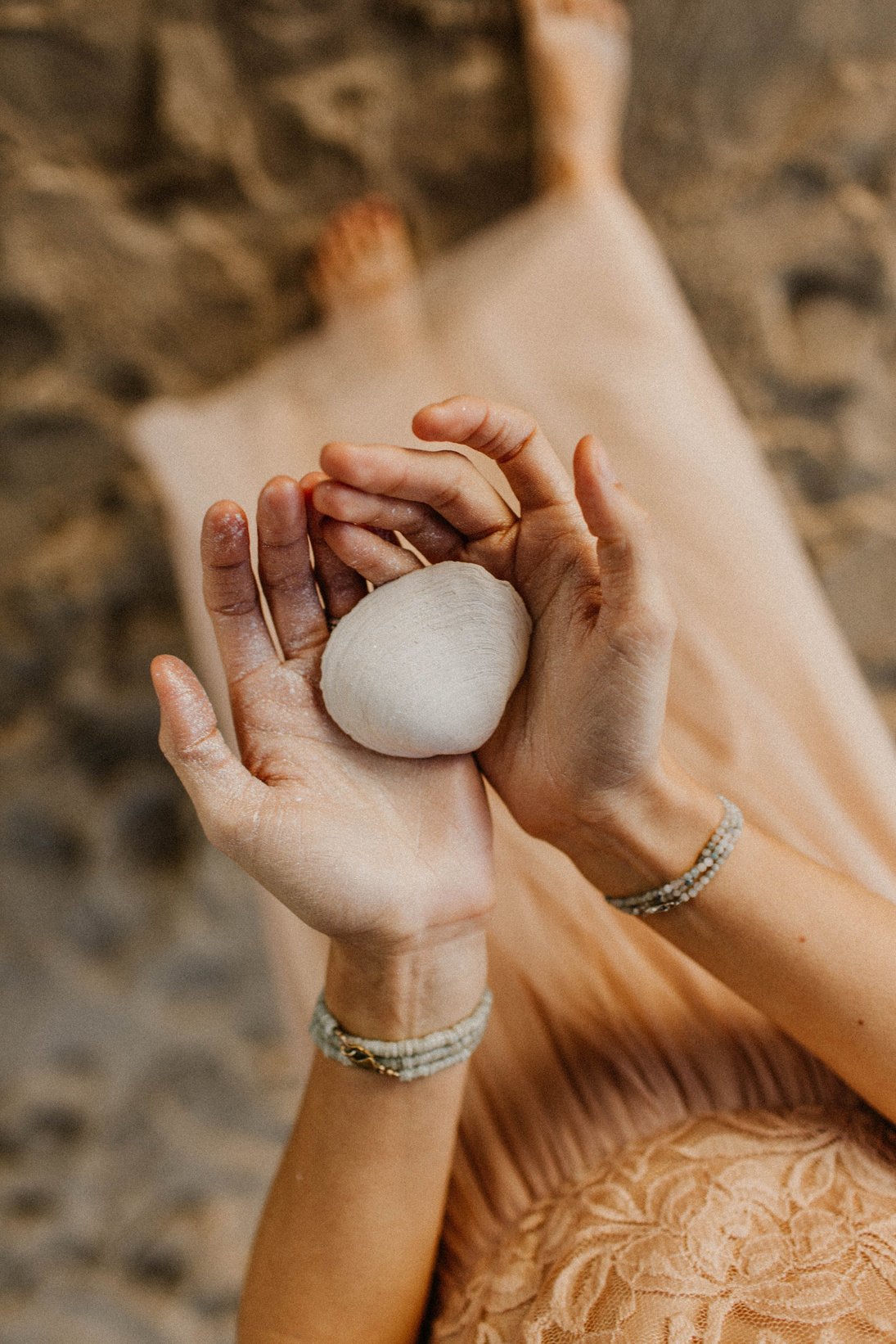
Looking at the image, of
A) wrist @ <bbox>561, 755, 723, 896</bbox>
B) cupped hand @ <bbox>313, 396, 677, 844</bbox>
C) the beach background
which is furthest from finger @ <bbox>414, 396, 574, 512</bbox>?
the beach background

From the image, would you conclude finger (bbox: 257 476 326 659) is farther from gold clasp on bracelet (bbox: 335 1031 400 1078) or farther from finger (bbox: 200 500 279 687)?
gold clasp on bracelet (bbox: 335 1031 400 1078)

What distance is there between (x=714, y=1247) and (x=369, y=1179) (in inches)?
9.7

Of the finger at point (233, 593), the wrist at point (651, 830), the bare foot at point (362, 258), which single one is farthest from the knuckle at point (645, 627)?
the bare foot at point (362, 258)

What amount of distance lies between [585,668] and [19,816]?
39.9 inches

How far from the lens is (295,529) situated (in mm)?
576

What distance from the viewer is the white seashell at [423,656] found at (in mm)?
577

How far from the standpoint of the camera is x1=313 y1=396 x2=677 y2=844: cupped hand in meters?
0.53

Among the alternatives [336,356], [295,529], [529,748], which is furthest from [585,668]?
[336,356]

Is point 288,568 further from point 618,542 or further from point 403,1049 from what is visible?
point 403,1049

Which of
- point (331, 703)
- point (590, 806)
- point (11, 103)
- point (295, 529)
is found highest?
point (11, 103)

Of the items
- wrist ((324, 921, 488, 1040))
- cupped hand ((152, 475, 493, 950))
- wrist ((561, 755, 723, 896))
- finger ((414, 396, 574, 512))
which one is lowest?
wrist ((324, 921, 488, 1040))

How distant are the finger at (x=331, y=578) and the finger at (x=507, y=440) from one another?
10cm

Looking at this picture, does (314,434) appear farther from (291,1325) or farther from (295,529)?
(291,1325)

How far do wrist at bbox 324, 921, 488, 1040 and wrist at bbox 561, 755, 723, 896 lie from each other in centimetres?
11
